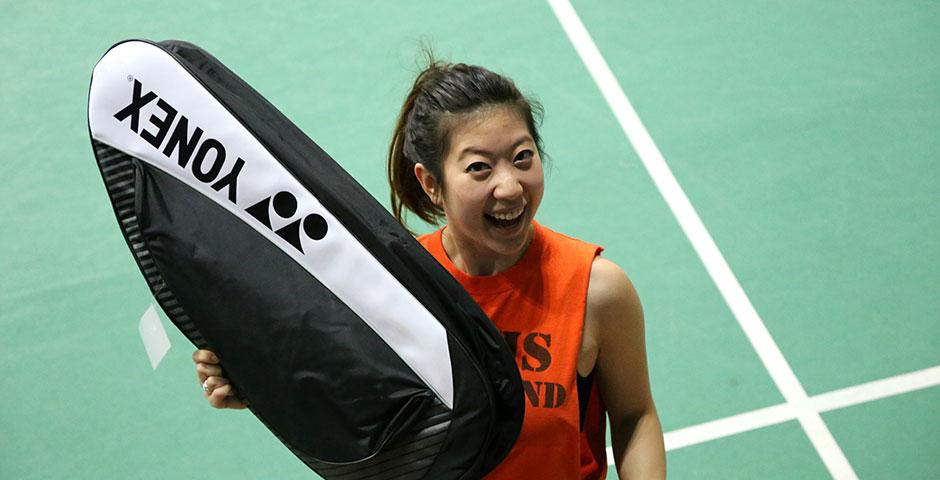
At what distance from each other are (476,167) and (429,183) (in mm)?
191

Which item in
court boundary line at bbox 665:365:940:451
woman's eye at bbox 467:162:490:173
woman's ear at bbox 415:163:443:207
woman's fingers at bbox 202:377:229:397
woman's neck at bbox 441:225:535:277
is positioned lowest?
court boundary line at bbox 665:365:940:451

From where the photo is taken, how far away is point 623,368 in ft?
7.95

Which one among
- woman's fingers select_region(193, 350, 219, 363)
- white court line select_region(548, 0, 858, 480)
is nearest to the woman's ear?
woman's fingers select_region(193, 350, 219, 363)

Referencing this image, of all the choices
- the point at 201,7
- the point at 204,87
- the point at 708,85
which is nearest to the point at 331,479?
the point at 204,87

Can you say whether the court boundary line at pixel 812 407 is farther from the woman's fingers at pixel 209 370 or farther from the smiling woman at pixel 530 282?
the woman's fingers at pixel 209 370

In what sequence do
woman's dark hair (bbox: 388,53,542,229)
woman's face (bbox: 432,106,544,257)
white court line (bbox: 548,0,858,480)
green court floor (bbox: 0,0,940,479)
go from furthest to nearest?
green court floor (bbox: 0,0,940,479) → white court line (bbox: 548,0,858,480) → woman's dark hair (bbox: 388,53,542,229) → woman's face (bbox: 432,106,544,257)

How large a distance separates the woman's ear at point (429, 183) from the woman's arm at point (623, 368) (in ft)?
1.17

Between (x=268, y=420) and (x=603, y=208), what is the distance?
9.01 feet

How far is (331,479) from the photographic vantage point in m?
2.33

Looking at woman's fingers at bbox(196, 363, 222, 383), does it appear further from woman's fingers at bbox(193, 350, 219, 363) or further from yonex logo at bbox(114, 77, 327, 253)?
yonex logo at bbox(114, 77, 327, 253)

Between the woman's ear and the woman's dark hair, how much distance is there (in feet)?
0.04

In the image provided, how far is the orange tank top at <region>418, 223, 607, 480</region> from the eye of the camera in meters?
2.30

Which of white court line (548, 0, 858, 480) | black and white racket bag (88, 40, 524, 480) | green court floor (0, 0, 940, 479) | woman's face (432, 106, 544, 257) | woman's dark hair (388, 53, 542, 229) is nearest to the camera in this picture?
black and white racket bag (88, 40, 524, 480)

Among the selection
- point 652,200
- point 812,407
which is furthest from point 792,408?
point 652,200
